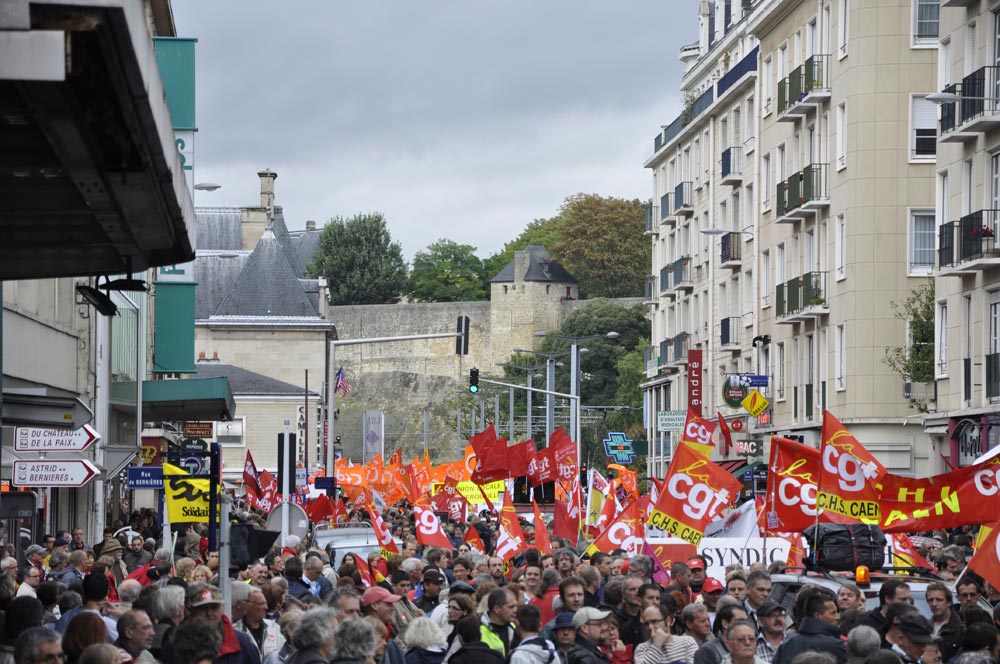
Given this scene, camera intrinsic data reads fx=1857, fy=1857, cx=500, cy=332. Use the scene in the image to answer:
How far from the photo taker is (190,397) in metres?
36.2

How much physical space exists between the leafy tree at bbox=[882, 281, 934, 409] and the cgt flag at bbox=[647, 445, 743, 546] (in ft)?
77.7

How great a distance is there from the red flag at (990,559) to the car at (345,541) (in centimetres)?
1149

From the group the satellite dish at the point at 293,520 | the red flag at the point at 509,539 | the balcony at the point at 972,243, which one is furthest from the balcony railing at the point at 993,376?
the red flag at the point at 509,539

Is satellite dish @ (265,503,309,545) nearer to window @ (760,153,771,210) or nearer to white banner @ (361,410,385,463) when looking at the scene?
window @ (760,153,771,210)

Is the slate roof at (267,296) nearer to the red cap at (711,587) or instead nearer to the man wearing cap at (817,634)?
the red cap at (711,587)

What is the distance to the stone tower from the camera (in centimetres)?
13462

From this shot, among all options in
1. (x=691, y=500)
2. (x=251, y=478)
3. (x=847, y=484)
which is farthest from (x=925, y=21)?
(x=847, y=484)

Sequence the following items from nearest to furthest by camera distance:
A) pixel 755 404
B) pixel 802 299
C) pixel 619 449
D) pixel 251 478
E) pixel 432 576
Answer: pixel 432 576 → pixel 251 478 → pixel 755 404 → pixel 802 299 → pixel 619 449

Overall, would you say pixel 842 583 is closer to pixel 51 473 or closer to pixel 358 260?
pixel 51 473

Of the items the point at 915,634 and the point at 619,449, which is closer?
the point at 915,634

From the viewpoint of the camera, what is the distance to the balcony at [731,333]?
60.4m

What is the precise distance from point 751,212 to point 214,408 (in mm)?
25601

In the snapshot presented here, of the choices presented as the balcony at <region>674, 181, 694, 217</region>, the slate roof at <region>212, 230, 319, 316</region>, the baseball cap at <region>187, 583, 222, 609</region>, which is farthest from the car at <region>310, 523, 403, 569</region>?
the slate roof at <region>212, 230, 319, 316</region>

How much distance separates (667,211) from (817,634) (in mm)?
64343
